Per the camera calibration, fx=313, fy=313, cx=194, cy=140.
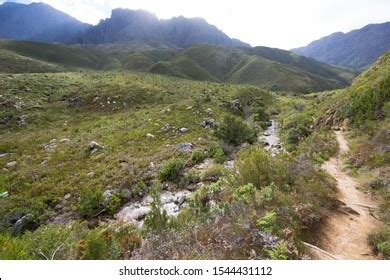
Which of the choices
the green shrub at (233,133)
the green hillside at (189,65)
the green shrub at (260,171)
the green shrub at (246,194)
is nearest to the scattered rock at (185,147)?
the green shrub at (233,133)

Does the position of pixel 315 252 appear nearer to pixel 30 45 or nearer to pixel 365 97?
pixel 365 97

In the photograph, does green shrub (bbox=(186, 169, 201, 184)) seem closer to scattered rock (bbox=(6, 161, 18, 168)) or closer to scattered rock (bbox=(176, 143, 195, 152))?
scattered rock (bbox=(176, 143, 195, 152))

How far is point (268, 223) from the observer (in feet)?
21.9

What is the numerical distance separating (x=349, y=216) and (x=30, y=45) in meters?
145

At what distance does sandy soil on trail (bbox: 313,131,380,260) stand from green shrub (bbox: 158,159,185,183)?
26.0 ft

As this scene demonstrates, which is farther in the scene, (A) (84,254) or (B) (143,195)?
(B) (143,195)

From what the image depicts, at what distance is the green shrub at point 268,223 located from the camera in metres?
6.56

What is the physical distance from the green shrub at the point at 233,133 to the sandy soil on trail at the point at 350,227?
11.2m

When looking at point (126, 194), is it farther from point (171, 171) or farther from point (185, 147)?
point (185, 147)

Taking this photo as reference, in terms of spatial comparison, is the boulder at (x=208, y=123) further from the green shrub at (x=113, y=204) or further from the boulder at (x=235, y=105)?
the green shrub at (x=113, y=204)

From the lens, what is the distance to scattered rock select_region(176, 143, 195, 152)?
2086 centimetres

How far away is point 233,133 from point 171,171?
811 centimetres

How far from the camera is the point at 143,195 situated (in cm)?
1526

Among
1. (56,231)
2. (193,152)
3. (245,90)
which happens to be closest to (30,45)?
(245,90)
